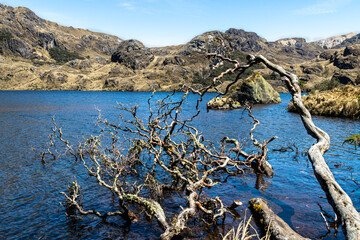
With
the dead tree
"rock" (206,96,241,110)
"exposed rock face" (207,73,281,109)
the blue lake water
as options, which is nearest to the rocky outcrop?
"rock" (206,96,241,110)

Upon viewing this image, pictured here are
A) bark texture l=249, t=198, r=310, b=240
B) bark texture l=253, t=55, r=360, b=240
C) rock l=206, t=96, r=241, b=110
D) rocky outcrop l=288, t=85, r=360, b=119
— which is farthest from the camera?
rock l=206, t=96, r=241, b=110

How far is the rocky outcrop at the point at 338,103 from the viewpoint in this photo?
136ft

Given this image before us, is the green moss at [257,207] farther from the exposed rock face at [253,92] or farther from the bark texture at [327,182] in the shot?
the exposed rock face at [253,92]

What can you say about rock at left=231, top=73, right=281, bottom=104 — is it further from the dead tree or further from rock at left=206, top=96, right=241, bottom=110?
the dead tree

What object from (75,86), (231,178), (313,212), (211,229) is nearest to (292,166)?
(231,178)

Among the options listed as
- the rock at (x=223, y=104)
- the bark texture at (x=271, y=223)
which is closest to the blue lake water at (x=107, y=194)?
the bark texture at (x=271, y=223)

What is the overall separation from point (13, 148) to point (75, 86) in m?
193

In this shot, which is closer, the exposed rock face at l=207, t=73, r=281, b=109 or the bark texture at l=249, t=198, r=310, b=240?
the bark texture at l=249, t=198, r=310, b=240

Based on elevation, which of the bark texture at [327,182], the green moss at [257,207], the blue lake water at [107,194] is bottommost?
the blue lake water at [107,194]

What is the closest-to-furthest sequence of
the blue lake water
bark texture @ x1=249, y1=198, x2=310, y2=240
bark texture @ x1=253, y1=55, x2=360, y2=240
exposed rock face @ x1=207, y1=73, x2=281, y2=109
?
bark texture @ x1=253, y1=55, x2=360, y2=240
bark texture @ x1=249, y1=198, x2=310, y2=240
the blue lake water
exposed rock face @ x1=207, y1=73, x2=281, y2=109

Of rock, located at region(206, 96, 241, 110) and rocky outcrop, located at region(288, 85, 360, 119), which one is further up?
rocky outcrop, located at region(288, 85, 360, 119)

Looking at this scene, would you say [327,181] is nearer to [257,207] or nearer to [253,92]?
[257,207]

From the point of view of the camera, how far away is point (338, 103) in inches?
1762

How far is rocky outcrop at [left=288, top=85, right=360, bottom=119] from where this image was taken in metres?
41.4
